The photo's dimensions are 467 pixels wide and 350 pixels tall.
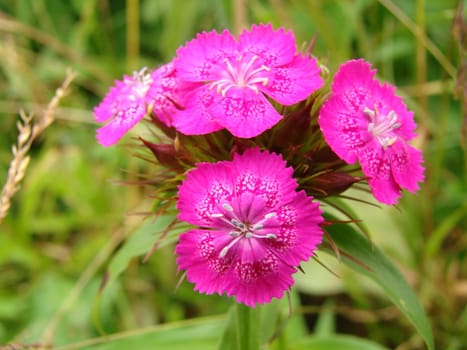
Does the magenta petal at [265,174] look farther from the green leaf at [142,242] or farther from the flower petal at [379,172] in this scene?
the green leaf at [142,242]

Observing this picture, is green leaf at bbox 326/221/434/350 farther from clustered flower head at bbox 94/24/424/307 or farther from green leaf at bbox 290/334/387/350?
green leaf at bbox 290/334/387/350

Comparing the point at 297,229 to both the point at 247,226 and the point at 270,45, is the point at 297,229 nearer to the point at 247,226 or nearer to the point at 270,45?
the point at 247,226

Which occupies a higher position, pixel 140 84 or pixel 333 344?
pixel 140 84

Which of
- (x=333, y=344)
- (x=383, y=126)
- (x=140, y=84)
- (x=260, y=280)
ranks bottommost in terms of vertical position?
(x=333, y=344)

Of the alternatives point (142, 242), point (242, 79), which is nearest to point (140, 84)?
point (242, 79)

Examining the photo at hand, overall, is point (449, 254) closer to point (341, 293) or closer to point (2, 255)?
point (341, 293)

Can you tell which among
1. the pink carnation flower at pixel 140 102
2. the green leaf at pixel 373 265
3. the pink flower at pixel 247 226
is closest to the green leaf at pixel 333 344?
the green leaf at pixel 373 265

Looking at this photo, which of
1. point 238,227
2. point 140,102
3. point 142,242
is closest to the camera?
point 238,227
